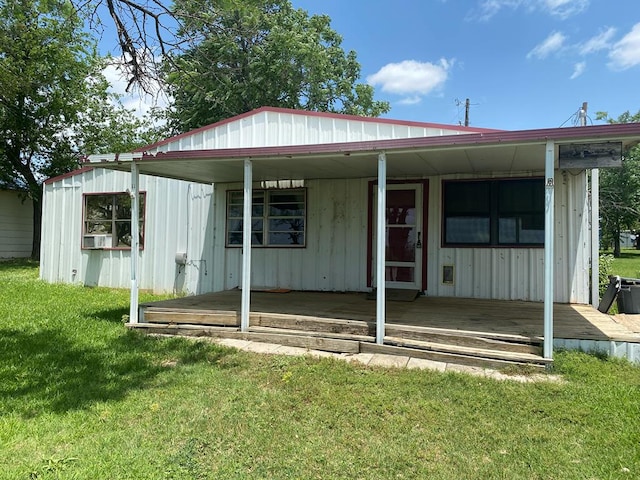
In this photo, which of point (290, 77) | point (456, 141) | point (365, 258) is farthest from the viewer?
point (290, 77)

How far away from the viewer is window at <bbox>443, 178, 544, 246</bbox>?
6770 mm

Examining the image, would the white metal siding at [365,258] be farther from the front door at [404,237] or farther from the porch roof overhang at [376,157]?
the porch roof overhang at [376,157]

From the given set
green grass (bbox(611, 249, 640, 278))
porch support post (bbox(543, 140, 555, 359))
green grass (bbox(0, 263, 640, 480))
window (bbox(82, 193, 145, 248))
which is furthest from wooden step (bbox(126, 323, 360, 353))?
green grass (bbox(611, 249, 640, 278))

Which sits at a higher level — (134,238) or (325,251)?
(134,238)

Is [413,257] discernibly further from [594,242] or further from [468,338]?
[468,338]

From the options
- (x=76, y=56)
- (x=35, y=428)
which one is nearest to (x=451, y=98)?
(x=76, y=56)

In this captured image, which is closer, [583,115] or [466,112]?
[583,115]

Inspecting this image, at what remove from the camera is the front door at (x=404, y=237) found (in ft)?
24.2

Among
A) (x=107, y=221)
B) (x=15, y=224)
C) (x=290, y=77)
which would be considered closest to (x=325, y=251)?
(x=107, y=221)

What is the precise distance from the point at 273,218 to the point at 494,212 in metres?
4.04

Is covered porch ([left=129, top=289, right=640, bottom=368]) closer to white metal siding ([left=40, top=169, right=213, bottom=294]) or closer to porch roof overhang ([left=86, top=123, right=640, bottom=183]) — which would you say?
porch roof overhang ([left=86, top=123, right=640, bottom=183])

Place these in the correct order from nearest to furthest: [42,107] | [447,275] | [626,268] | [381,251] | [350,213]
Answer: [381,251], [447,275], [350,213], [626,268], [42,107]

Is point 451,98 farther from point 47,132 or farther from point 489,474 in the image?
point 489,474

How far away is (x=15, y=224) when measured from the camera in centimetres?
1712
